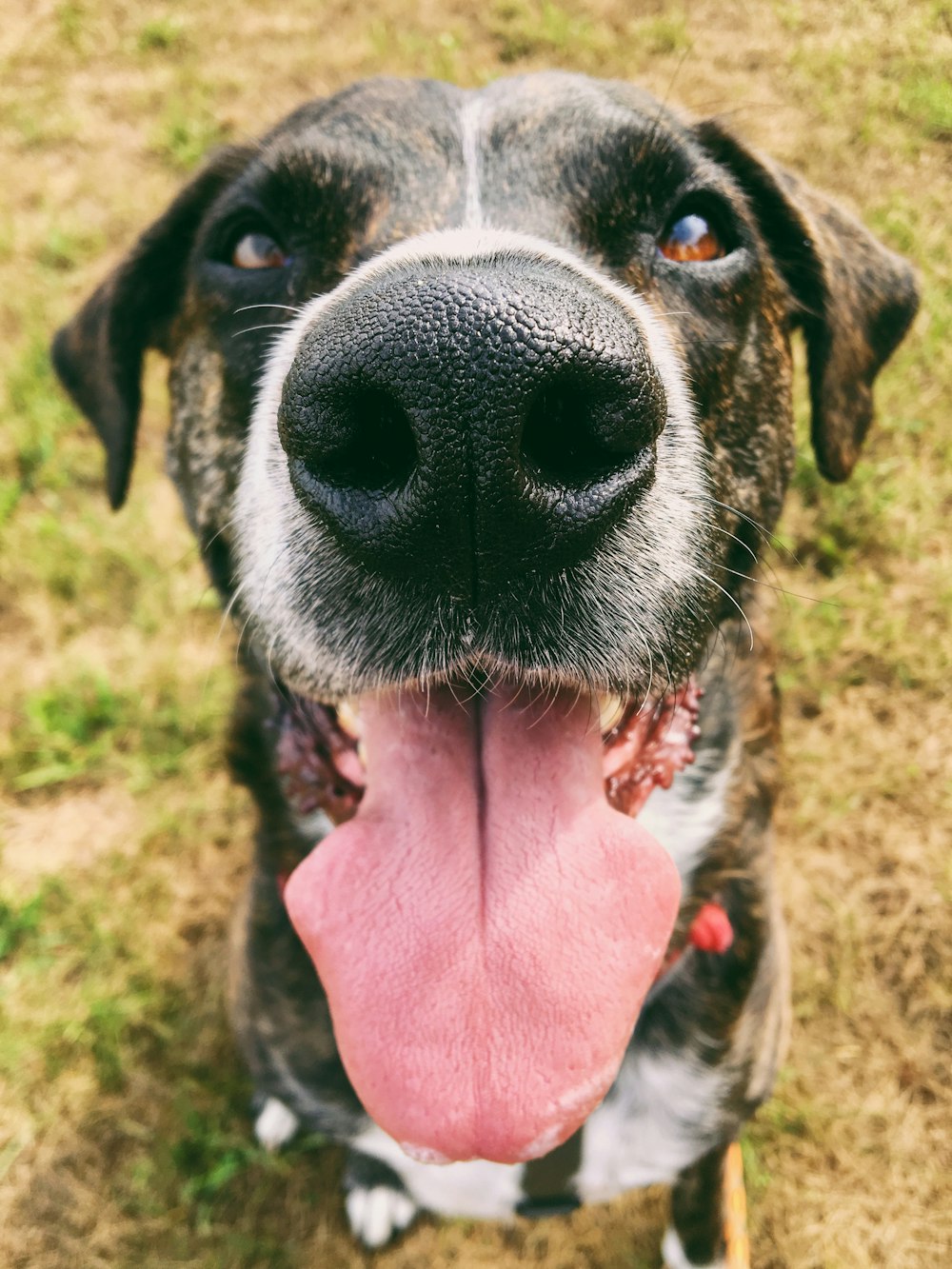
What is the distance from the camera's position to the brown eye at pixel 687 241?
2191 millimetres

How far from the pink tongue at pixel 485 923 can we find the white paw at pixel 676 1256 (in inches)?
70.8

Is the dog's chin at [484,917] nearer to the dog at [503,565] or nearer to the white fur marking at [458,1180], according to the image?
the dog at [503,565]

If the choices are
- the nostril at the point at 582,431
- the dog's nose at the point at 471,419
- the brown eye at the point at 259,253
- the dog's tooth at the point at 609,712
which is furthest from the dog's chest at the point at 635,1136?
the brown eye at the point at 259,253

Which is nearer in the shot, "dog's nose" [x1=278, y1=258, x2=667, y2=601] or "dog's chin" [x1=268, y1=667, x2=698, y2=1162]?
"dog's nose" [x1=278, y1=258, x2=667, y2=601]

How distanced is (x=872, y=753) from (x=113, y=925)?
140 inches

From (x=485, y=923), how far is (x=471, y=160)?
69.2 inches

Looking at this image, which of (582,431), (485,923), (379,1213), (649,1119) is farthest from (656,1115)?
(582,431)

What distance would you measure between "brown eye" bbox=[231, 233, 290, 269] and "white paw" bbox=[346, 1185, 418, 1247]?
123 inches

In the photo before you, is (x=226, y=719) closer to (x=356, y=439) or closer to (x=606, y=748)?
(x=606, y=748)

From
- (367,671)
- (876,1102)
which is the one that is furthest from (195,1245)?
(367,671)

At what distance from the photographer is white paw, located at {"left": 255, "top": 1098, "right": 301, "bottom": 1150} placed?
11.7 ft

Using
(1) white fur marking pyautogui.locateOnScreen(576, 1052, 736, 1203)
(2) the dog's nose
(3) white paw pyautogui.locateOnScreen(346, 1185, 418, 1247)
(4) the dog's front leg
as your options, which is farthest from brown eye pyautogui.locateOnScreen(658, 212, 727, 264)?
(3) white paw pyautogui.locateOnScreen(346, 1185, 418, 1247)

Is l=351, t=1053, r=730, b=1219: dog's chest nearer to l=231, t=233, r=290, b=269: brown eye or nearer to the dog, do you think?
the dog

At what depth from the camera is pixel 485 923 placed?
1.89m
